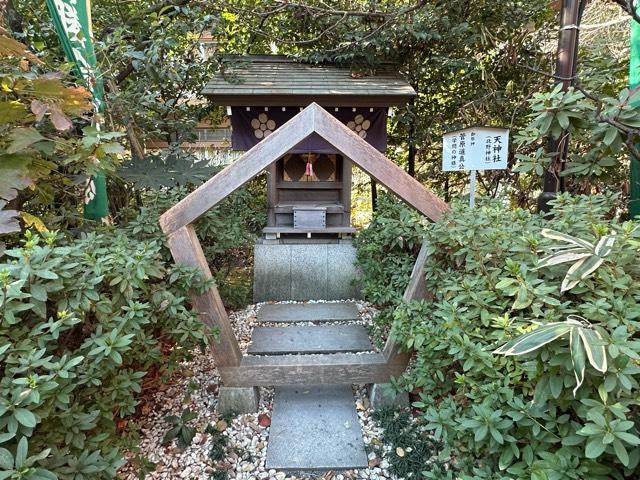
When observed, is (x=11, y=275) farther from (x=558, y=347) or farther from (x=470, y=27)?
(x=470, y=27)

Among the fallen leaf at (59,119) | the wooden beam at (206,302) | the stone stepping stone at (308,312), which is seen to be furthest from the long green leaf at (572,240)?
the stone stepping stone at (308,312)

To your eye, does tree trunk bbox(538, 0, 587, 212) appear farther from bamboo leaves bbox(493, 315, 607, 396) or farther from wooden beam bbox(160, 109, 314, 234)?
wooden beam bbox(160, 109, 314, 234)

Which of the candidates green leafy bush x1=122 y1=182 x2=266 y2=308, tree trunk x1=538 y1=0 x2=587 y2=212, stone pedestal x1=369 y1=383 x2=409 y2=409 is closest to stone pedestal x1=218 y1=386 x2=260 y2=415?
stone pedestal x1=369 y1=383 x2=409 y2=409

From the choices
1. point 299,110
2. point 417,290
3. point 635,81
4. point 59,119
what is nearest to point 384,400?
point 417,290

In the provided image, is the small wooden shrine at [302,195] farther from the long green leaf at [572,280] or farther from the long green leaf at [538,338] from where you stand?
the long green leaf at [538,338]

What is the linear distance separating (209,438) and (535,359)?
2139mm

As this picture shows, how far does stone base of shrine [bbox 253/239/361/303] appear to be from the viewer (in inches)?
193

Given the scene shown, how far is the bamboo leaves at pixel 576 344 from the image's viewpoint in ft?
2.93

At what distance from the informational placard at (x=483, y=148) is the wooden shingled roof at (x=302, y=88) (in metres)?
1.41

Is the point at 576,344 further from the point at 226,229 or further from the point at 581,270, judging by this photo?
the point at 226,229

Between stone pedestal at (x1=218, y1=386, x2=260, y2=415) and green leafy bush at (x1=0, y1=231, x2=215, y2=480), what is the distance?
737mm

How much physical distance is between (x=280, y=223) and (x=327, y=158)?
1261 mm

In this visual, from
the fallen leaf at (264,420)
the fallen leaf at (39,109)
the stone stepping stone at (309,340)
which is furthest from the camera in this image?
the stone stepping stone at (309,340)

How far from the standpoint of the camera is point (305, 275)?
194 inches
